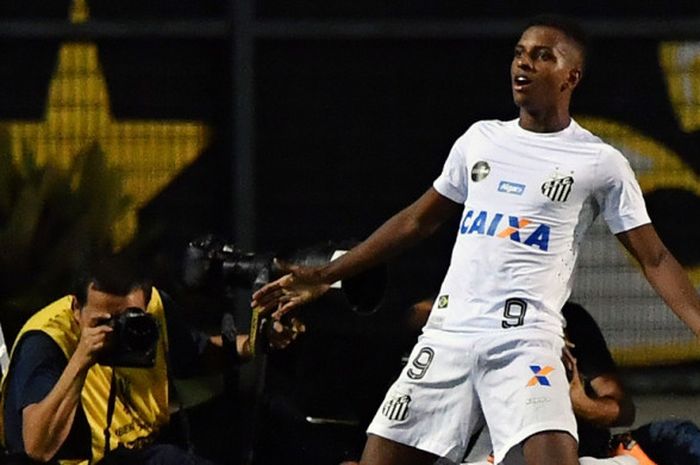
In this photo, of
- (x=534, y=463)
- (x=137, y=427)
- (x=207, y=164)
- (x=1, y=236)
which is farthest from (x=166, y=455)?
(x=207, y=164)

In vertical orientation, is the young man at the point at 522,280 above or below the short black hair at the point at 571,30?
below

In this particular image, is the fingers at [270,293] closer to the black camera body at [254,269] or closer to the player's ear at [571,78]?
the black camera body at [254,269]

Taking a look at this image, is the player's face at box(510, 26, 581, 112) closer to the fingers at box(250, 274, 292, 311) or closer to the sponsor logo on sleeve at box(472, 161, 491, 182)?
the sponsor logo on sleeve at box(472, 161, 491, 182)

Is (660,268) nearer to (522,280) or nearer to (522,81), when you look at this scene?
(522,280)

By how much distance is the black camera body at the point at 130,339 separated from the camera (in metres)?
5.64

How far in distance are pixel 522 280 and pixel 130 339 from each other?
1085 mm

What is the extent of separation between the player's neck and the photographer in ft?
3.01

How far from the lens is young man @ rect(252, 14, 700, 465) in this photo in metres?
5.41

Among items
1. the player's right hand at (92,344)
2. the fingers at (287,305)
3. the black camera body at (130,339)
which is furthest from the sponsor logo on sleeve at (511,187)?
the player's right hand at (92,344)

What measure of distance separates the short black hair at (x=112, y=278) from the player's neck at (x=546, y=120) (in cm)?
A: 122

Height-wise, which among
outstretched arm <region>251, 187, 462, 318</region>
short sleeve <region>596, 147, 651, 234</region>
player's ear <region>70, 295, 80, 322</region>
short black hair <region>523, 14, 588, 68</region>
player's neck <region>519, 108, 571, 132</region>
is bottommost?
player's ear <region>70, 295, 80, 322</region>

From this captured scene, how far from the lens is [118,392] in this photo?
19.7 feet

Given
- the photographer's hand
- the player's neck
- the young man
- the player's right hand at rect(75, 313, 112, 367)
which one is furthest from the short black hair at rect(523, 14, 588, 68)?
the player's right hand at rect(75, 313, 112, 367)

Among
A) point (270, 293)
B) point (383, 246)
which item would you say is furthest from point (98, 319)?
point (383, 246)
